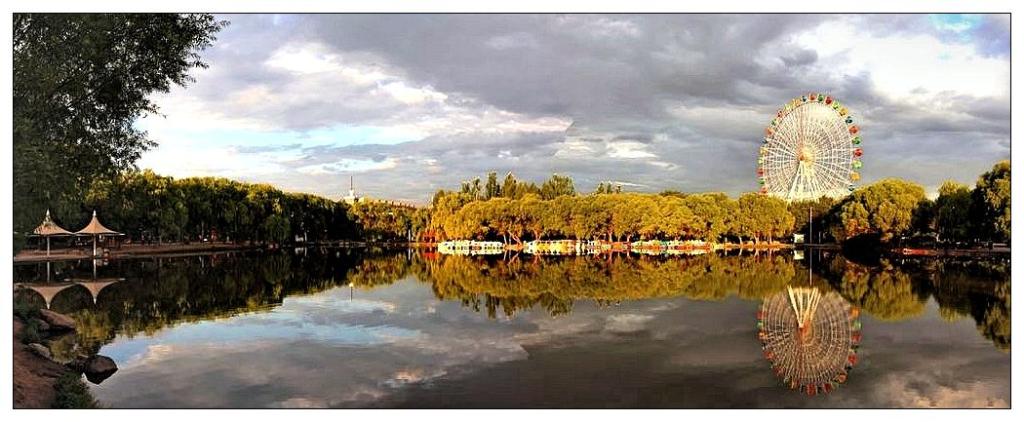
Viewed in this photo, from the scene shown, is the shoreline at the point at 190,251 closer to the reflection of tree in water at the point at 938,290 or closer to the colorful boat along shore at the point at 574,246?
the colorful boat along shore at the point at 574,246

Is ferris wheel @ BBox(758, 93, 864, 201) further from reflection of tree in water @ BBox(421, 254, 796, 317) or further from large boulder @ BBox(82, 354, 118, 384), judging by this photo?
large boulder @ BBox(82, 354, 118, 384)

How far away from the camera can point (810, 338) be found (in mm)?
17812

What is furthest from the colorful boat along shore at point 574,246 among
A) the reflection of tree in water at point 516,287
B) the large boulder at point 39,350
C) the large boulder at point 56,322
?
the large boulder at point 39,350

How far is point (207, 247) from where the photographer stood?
2808 inches

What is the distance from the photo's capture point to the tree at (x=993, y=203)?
4316cm

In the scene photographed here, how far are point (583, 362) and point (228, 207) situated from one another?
61.6 meters

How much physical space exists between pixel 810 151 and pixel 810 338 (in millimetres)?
54210

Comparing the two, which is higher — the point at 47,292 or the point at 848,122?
the point at 848,122

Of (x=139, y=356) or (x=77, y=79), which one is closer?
(x=77, y=79)

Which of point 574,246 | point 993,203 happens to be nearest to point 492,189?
point 574,246

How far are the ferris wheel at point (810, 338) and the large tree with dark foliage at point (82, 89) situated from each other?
14.0 meters
